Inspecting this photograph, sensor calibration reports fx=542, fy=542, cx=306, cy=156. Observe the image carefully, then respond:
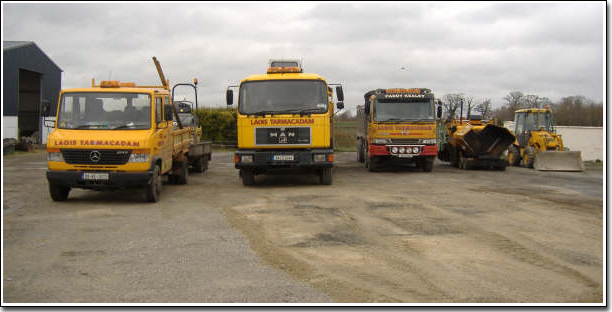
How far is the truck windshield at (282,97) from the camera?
13180 mm

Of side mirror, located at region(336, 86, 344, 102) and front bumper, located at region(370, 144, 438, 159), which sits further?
front bumper, located at region(370, 144, 438, 159)

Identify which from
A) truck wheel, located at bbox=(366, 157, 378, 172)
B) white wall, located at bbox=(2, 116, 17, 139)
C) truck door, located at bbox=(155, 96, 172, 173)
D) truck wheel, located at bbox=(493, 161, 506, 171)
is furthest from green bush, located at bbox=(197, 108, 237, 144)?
truck door, located at bbox=(155, 96, 172, 173)

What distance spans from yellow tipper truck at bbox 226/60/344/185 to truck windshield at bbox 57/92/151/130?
8.88ft

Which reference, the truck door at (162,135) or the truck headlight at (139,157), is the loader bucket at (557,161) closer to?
the truck door at (162,135)

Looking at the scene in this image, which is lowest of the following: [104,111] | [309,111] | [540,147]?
[540,147]

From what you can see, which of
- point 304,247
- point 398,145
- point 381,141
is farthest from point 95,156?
point 398,145

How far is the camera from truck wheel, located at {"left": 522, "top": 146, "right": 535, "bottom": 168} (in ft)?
72.5

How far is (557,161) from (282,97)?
1332 centimetres

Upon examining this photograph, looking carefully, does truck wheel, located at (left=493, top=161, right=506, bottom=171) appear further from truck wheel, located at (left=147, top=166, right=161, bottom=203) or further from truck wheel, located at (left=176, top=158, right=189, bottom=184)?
truck wheel, located at (left=147, top=166, right=161, bottom=203)

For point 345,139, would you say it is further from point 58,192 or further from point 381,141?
point 58,192

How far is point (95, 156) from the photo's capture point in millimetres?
10477

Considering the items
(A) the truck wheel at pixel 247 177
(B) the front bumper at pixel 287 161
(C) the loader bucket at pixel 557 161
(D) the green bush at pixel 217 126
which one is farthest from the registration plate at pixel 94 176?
(D) the green bush at pixel 217 126

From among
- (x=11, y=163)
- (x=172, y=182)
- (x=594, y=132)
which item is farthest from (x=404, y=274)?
(x=594, y=132)

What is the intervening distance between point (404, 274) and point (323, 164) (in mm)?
7482
